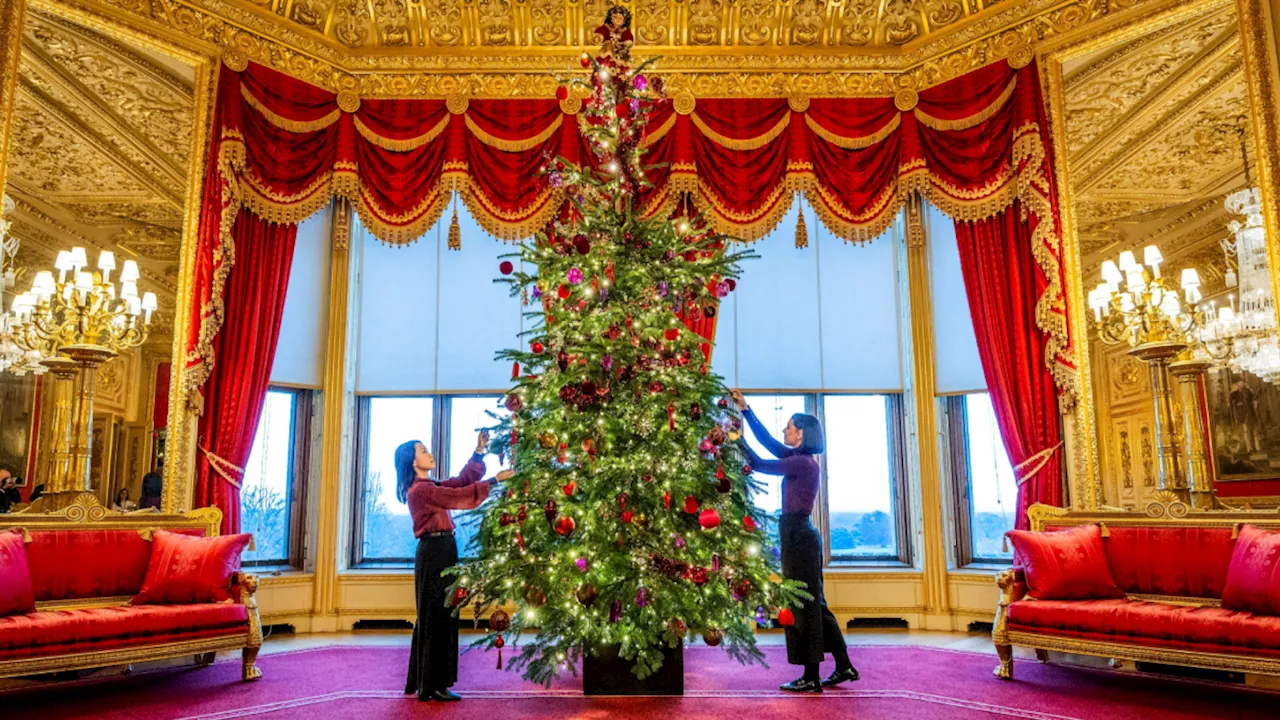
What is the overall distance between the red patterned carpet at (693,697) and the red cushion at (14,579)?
18.3 inches

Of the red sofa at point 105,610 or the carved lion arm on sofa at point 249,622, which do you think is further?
the carved lion arm on sofa at point 249,622

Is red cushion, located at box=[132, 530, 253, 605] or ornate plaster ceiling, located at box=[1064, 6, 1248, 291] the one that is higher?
ornate plaster ceiling, located at box=[1064, 6, 1248, 291]

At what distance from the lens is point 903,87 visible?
639 cm

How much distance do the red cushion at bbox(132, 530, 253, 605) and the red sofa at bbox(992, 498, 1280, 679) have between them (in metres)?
4.38

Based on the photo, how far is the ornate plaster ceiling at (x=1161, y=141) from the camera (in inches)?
205

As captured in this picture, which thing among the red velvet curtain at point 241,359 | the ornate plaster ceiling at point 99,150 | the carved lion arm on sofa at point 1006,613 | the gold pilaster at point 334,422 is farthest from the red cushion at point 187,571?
the carved lion arm on sofa at point 1006,613

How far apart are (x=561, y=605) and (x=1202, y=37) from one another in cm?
533

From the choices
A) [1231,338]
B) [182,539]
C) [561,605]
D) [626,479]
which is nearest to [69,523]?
[182,539]

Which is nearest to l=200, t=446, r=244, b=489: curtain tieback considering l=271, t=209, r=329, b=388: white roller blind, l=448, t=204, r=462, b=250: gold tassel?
l=271, t=209, r=329, b=388: white roller blind

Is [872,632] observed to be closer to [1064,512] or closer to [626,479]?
[1064,512]

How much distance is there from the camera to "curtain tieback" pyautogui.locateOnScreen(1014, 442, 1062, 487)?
5.64 metres

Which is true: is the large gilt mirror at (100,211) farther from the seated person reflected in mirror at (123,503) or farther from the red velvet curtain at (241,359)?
the red velvet curtain at (241,359)

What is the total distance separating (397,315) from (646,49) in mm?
2989

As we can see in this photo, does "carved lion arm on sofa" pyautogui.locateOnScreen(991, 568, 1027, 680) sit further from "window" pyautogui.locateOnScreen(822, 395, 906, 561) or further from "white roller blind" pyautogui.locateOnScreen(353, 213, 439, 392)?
"white roller blind" pyautogui.locateOnScreen(353, 213, 439, 392)
